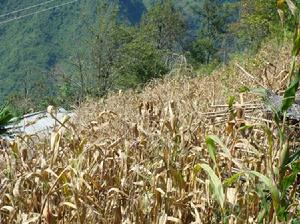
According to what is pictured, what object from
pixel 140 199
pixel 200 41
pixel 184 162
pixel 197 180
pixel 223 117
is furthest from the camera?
pixel 200 41

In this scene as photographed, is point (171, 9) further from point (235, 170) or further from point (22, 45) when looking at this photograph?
point (22, 45)

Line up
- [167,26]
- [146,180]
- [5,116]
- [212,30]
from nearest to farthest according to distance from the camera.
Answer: [146,180] → [5,116] → [167,26] → [212,30]

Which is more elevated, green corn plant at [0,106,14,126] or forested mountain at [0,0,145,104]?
green corn plant at [0,106,14,126]

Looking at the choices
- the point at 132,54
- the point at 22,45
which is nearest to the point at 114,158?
the point at 132,54

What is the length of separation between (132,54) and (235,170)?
29.0m

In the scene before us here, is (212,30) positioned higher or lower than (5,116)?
lower

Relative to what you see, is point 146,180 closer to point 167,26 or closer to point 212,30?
point 167,26

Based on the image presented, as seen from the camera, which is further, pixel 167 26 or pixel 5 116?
pixel 167 26

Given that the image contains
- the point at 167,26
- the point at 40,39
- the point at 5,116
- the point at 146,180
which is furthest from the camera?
the point at 40,39

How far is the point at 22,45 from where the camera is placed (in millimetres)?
108188

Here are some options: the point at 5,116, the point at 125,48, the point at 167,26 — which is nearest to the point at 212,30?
the point at 167,26

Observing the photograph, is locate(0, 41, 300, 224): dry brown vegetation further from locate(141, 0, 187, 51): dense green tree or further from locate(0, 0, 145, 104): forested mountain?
locate(0, 0, 145, 104): forested mountain

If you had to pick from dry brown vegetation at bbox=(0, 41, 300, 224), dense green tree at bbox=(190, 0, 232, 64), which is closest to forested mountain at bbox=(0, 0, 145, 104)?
dense green tree at bbox=(190, 0, 232, 64)

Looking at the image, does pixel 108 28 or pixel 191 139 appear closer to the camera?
pixel 191 139
